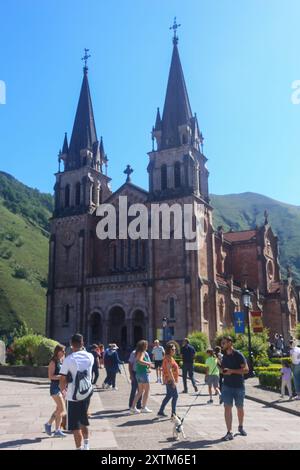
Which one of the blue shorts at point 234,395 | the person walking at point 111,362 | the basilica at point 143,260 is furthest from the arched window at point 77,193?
the blue shorts at point 234,395

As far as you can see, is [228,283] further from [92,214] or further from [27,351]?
[27,351]

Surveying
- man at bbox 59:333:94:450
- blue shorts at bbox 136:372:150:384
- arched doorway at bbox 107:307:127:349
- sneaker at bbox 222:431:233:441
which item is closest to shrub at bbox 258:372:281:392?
blue shorts at bbox 136:372:150:384

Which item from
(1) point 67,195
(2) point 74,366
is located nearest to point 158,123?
(1) point 67,195

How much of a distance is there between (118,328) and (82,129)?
74.2 feet

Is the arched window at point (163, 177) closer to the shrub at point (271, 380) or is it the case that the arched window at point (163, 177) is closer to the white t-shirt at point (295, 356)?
the shrub at point (271, 380)

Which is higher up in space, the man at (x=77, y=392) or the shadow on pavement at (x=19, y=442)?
the man at (x=77, y=392)

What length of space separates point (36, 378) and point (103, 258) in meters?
26.8

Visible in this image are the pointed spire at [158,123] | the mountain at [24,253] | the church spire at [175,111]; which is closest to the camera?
the church spire at [175,111]

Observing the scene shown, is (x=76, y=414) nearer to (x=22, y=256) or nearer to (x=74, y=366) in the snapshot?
(x=74, y=366)

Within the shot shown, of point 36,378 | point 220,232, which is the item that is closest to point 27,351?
point 36,378

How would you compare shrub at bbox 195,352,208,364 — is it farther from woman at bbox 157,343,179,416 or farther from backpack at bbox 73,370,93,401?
backpack at bbox 73,370,93,401

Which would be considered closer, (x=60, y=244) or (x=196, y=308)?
(x=196, y=308)

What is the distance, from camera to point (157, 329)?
1753 inches

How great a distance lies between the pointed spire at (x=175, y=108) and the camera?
50.5m
